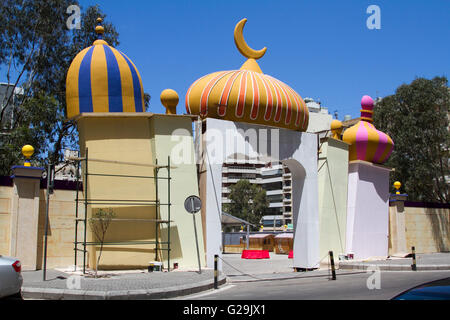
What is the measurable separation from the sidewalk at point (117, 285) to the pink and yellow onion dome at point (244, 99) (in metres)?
5.75

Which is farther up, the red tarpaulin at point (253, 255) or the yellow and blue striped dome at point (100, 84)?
the yellow and blue striped dome at point (100, 84)

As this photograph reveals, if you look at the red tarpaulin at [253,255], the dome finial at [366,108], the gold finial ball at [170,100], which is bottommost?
the red tarpaulin at [253,255]

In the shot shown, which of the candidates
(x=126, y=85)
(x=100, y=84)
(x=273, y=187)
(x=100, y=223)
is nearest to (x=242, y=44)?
(x=126, y=85)

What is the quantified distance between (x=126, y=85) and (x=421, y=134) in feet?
73.0

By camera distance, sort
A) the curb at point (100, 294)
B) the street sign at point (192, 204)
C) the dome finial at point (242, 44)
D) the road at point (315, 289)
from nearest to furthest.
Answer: the curb at point (100, 294) < the road at point (315, 289) < the street sign at point (192, 204) < the dome finial at point (242, 44)

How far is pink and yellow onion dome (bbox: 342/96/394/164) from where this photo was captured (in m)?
21.1

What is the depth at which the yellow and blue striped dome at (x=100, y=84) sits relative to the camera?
15703 mm

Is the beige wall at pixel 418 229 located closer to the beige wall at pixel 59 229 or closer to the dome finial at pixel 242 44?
the dome finial at pixel 242 44

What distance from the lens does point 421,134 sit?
3123 cm

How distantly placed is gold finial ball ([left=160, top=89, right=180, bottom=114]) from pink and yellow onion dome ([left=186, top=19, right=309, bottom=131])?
1.15 meters

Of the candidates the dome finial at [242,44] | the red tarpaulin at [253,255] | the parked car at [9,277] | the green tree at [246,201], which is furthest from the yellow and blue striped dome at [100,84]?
the green tree at [246,201]

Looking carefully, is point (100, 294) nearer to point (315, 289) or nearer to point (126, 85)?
point (315, 289)

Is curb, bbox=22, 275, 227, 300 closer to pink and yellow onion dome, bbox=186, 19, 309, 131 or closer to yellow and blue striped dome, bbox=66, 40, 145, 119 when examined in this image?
yellow and blue striped dome, bbox=66, 40, 145, 119

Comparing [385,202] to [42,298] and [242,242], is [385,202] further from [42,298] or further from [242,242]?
[242,242]
